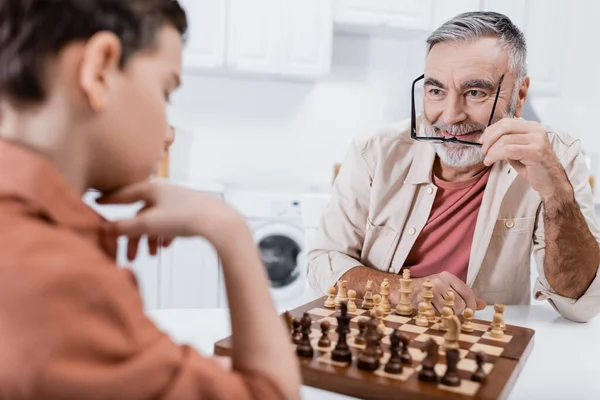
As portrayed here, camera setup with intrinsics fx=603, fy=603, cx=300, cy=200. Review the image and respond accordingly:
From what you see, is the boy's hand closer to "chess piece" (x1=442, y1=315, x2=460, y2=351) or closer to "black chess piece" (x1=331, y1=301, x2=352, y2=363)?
"black chess piece" (x1=331, y1=301, x2=352, y2=363)

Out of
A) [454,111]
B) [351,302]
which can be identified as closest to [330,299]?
[351,302]

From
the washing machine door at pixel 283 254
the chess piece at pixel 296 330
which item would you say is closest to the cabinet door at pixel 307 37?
the washing machine door at pixel 283 254

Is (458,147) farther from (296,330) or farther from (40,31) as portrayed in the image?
(40,31)

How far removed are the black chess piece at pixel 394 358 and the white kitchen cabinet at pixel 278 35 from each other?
Answer: 2729 mm

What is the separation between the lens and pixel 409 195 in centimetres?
194

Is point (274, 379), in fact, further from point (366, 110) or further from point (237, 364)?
point (366, 110)

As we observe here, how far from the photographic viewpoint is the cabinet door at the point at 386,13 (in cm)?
358

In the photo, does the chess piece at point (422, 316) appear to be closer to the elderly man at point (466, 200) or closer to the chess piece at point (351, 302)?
the chess piece at point (351, 302)

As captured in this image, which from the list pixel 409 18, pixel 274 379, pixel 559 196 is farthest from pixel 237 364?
pixel 409 18

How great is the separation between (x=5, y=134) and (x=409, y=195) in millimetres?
1435

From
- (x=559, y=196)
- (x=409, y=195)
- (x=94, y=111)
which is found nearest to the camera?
(x=94, y=111)

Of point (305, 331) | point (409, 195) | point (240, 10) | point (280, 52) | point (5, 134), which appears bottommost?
point (305, 331)

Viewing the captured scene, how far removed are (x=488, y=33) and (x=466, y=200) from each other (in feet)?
1.68

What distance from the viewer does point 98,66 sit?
0.65m
